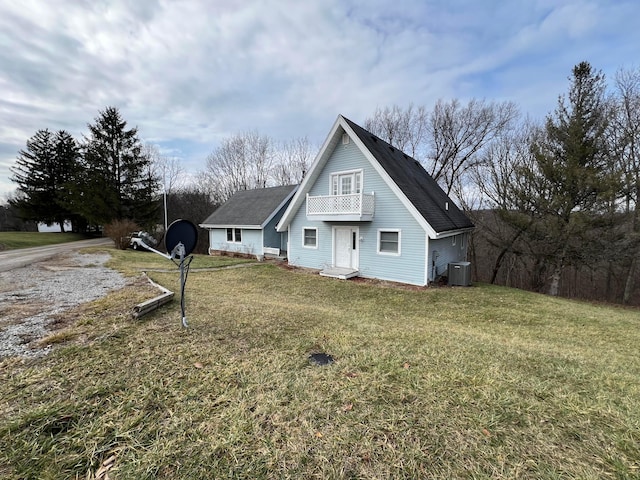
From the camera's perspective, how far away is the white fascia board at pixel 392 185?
33.1ft

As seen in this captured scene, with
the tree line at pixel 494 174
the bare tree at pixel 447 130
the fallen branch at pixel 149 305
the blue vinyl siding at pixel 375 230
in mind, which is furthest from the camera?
the bare tree at pixel 447 130

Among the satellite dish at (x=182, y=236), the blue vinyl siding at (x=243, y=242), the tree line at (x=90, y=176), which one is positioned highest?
the tree line at (x=90, y=176)

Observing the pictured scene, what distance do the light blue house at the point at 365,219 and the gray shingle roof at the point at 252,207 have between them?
16.9 feet

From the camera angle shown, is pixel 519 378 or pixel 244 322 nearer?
pixel 519 378

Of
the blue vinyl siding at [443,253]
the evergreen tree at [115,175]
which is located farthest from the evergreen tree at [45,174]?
the blue vinyl siding at [443,253]

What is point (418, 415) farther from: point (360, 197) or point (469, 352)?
point (360, 197)

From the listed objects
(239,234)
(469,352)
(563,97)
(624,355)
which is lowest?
(624,355)

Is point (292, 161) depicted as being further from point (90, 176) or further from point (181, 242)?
point (181, 242)

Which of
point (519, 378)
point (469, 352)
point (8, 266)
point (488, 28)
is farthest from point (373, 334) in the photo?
point (8, 266)

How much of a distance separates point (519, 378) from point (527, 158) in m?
18.9

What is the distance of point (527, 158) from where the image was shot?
17.1 m

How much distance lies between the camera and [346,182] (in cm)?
1248

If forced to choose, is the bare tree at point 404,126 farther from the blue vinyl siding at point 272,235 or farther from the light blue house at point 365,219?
the blue vinyl siding at point 272,235

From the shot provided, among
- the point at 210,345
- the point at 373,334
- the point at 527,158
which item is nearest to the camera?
the point at 210,345
